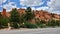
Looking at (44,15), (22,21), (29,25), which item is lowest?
(29,25)

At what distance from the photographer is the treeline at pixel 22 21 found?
4754mm

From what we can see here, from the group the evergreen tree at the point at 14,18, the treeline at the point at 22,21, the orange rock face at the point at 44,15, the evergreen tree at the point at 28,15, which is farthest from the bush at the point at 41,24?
the evergreen tree at the point at 14,18

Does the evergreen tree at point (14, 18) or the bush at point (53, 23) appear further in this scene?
the bush at point (53, 23)

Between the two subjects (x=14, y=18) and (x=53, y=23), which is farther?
(x=53, y=23)

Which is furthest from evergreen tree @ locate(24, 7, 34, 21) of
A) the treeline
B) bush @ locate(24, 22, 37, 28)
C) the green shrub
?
the green shrub

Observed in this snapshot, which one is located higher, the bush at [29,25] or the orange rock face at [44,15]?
the orange rock face at [44,15]

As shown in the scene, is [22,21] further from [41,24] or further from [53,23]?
[53,23]

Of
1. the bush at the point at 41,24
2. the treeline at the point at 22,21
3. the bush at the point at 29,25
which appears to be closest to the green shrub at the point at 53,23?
the treeline at the point at 22,21

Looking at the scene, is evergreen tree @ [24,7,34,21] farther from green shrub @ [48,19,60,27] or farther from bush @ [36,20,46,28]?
green shrub @ [48,19,60,27]

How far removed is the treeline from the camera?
475cm

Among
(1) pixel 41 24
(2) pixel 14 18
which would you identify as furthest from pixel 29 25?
(2) pixel 14 18

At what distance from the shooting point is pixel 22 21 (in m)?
4.83

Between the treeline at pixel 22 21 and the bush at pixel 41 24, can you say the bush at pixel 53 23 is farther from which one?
the bush at pixel 41 24

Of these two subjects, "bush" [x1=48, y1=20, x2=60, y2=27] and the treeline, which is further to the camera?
"bush" [x1=48, y1=20, x2=60, y2=27]
